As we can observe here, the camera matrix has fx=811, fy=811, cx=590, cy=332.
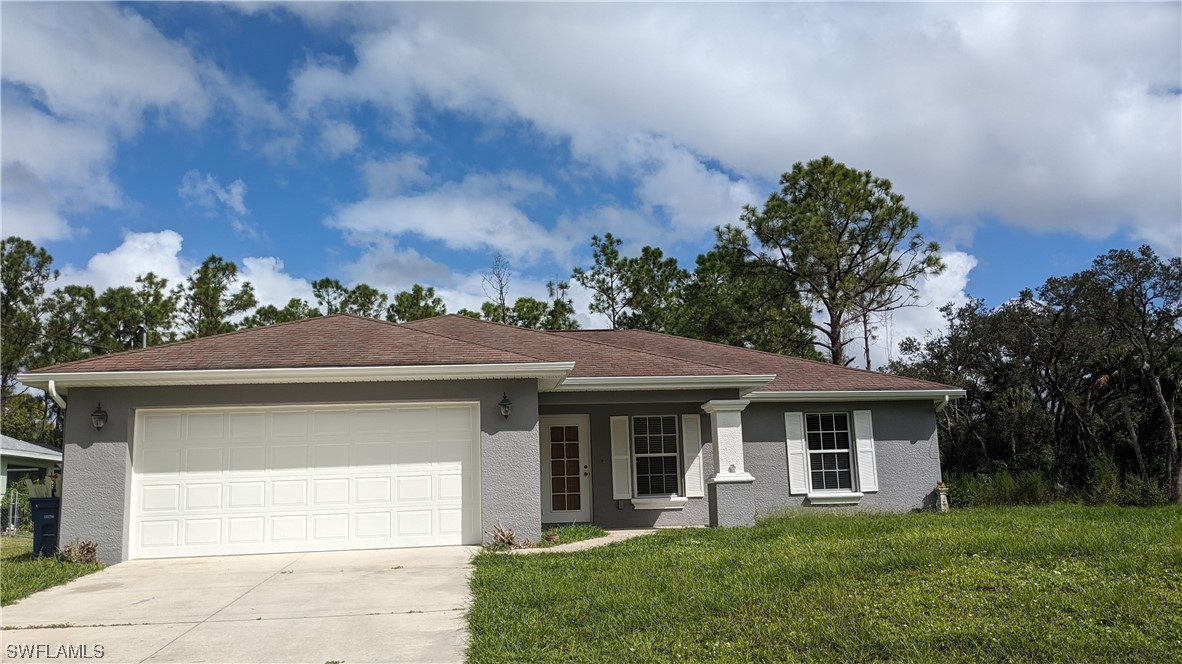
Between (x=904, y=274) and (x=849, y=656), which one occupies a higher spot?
(x=904, y=274)

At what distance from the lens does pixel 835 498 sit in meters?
15.2

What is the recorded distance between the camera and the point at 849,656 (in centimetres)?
522

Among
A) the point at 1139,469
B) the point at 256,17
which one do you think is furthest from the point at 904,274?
the point at 256,17

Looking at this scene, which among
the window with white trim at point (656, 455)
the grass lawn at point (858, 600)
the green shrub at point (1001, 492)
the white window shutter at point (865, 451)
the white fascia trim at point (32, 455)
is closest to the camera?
the grass lawn at point (858, 600)

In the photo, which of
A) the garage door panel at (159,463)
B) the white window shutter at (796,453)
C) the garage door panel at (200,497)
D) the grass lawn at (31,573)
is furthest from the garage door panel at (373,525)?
the white window shutter at (796,453)

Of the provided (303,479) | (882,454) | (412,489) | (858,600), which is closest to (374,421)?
(412,489)

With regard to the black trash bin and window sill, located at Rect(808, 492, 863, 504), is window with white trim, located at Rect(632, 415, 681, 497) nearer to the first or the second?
window sill, located at Rect(808, 492, 863, 504)

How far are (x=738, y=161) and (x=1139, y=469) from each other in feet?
40.0

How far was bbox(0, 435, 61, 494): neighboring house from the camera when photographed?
23.7m

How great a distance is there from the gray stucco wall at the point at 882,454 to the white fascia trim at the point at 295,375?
211 inches

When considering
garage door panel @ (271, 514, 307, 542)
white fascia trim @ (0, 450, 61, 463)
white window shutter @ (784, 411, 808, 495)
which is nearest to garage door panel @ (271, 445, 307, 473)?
garage door panel @ (271, 514, 307, 542)

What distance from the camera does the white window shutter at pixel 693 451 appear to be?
14344 mm

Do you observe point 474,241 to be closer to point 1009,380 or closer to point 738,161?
→ point 738,161

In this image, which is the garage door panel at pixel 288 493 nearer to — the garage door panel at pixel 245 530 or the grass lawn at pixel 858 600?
the garage door panel at pixel 245 530
